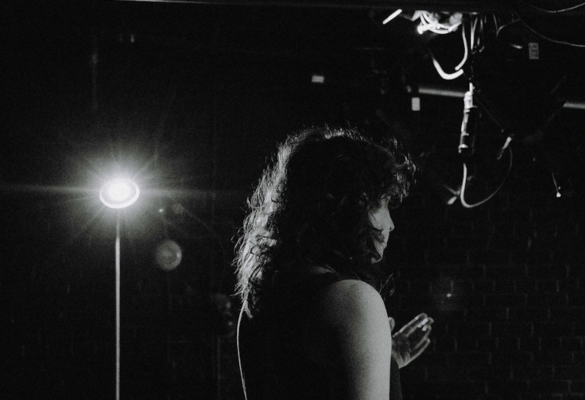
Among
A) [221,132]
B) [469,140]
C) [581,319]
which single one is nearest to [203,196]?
[221,132]

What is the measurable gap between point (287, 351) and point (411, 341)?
28.5 inches

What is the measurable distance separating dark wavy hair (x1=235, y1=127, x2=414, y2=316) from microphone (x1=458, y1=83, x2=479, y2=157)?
1350 mm

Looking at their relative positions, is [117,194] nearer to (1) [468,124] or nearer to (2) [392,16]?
(2) [392,16]

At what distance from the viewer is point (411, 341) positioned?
1577 mm

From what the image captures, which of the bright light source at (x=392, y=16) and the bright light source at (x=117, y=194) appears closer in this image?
the bright light source at (x=392, y=16)

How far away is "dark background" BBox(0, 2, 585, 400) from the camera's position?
326cm

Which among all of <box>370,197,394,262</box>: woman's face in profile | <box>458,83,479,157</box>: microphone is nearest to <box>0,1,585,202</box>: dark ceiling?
<box>458,83,479,157</box>: microphone

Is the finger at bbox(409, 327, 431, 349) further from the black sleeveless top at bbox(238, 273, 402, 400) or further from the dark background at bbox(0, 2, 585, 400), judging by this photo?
the dark background at bbox(0, 2, 585, 400)

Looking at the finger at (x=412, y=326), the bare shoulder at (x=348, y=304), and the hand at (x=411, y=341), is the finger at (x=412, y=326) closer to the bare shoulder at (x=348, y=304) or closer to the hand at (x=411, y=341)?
the hand at (x=411, y=341)

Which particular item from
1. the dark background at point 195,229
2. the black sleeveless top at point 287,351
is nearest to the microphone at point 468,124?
the dark background at point 195,229

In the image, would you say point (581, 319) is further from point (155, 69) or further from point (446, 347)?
point (155, 69)

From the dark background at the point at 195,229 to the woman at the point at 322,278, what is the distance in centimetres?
204

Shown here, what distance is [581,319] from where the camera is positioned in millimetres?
3510

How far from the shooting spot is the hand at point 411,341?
1.53 meters
